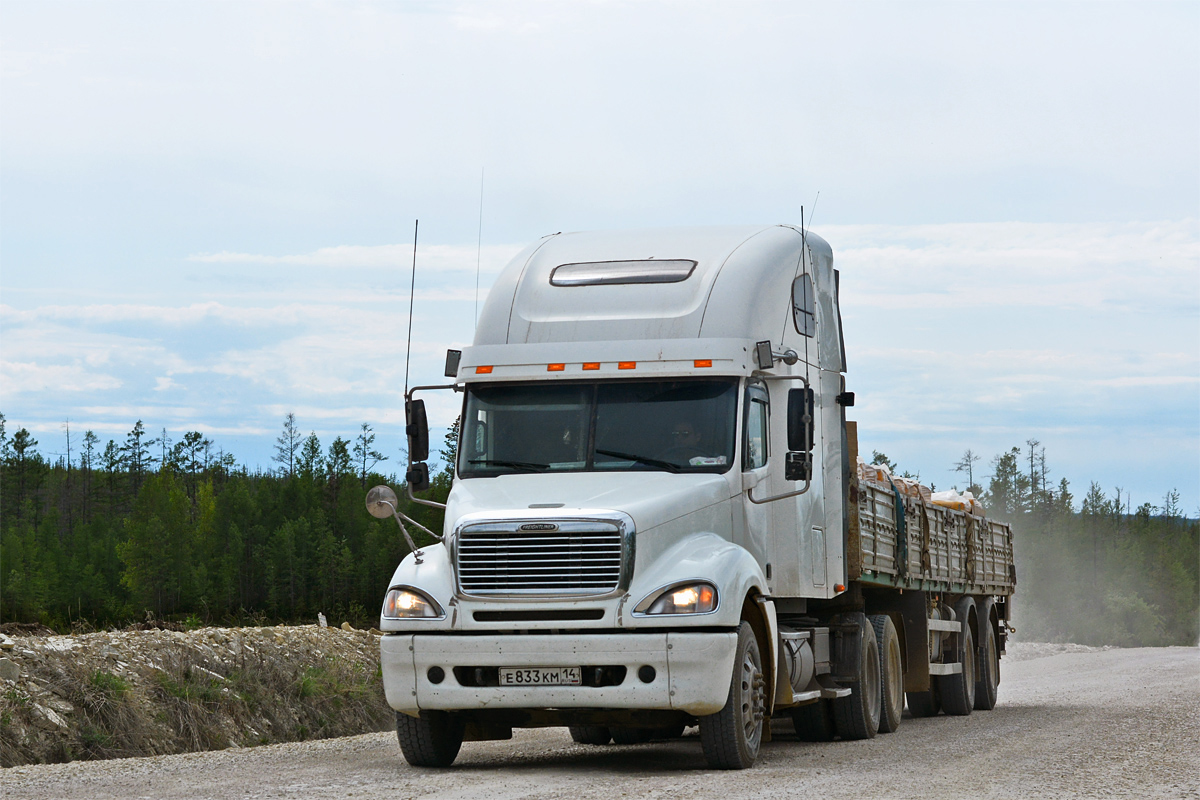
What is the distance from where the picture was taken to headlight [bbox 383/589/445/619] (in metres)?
10.2

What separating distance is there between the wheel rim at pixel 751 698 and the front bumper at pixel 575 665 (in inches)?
19.2

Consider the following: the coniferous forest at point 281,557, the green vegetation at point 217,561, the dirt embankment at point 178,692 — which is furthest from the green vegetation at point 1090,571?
the dirt embankment at point 178,692

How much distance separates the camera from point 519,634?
10062 mm

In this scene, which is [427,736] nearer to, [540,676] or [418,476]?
[540,676]

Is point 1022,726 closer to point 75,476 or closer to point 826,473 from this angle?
point 826,473

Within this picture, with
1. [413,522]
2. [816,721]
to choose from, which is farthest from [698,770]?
[816,721]

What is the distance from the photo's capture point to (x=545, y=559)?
33.0 feet

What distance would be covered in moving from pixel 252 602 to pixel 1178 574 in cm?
7571

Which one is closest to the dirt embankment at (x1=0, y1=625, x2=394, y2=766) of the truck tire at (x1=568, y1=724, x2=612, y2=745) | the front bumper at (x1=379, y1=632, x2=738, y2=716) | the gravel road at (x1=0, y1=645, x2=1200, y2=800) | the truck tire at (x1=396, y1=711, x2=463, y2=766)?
the gravel road at (x1=0, y1=645, x2=1200, y2=800)

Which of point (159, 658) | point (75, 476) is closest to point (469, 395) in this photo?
point (159, 658)

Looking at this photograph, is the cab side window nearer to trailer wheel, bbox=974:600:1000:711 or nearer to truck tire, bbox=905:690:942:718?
truck tire, bbox=905:690:942:718

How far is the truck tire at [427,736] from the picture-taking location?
420 inches

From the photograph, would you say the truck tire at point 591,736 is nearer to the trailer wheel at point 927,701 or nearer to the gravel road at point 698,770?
the gravel road at point 698,770

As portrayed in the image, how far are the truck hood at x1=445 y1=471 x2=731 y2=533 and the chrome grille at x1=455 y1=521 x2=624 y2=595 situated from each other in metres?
0.18
